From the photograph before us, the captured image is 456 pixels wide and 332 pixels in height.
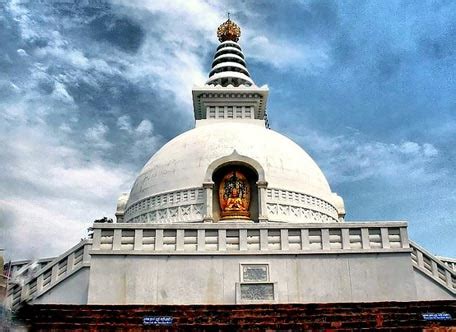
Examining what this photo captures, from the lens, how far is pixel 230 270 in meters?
15.6

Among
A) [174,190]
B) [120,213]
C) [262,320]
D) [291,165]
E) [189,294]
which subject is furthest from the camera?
[120,213]

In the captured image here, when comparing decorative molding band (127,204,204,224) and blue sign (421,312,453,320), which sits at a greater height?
decorative molding band (127,204,204,224)

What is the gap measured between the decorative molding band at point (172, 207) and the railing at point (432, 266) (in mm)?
8741

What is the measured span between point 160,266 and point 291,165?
10990 mm

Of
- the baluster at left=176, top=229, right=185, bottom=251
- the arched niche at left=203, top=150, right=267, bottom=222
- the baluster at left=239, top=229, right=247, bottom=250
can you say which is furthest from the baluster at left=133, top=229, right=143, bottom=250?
the arched niche at left=203, top=150, right=267, bottom=222

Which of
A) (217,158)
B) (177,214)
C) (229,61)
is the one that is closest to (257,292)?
(177,214)

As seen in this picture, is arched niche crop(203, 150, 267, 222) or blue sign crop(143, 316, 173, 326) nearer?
blue sign crop(143, 316, 173, 326)

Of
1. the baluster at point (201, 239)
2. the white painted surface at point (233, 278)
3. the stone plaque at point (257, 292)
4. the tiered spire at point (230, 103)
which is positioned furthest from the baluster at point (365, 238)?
the tiered spire at point (230, 103)

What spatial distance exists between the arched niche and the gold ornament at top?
21854mm

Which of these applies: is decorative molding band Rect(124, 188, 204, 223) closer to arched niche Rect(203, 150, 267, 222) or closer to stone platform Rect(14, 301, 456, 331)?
arched niche Rect(203, 150, 267, 222)

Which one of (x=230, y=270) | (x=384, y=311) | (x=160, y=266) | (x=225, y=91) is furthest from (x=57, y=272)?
(x=225, y=91)

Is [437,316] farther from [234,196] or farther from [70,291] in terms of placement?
[234,196]

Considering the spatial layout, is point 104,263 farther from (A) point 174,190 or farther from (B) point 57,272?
(A) point 174,190

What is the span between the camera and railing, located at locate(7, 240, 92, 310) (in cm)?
1602
